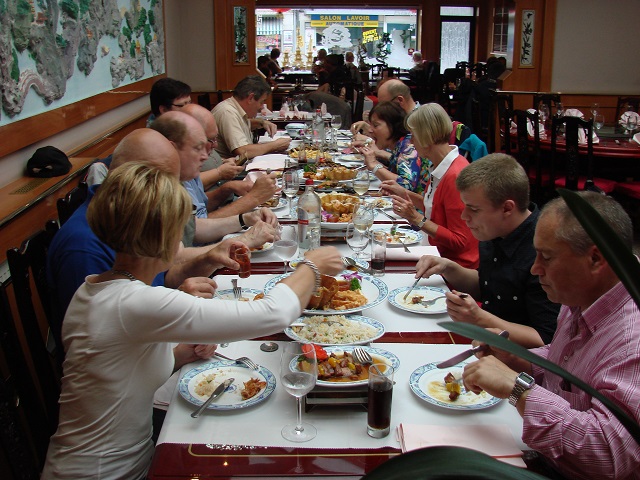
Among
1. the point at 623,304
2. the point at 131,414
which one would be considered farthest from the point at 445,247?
the point at 131,414

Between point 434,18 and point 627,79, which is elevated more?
point 434,18

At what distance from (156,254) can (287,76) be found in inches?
473

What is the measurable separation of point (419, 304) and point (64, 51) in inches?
124

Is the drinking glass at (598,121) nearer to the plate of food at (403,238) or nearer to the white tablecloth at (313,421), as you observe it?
the plate of food at (403,238)

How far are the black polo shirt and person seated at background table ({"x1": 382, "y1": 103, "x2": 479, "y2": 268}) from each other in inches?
22.3

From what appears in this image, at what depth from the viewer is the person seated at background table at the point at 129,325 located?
1383 millimetres

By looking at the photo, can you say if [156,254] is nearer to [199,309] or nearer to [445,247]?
[199,309]

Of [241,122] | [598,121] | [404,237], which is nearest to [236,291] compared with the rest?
[404,237]

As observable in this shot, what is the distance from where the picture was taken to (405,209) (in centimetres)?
286

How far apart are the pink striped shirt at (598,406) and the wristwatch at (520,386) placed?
0.02 meters

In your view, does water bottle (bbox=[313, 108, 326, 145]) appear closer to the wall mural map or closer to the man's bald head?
the wall mural map

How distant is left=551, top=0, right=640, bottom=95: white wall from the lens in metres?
9.33

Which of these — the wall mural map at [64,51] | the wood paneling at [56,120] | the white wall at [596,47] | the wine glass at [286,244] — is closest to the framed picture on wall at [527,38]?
the white wall at [596,47]

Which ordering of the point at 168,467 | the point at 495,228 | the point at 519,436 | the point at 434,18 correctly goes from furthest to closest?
the point at 434,18, the point at 495,228, the point at 519,436, the point at 168,467
